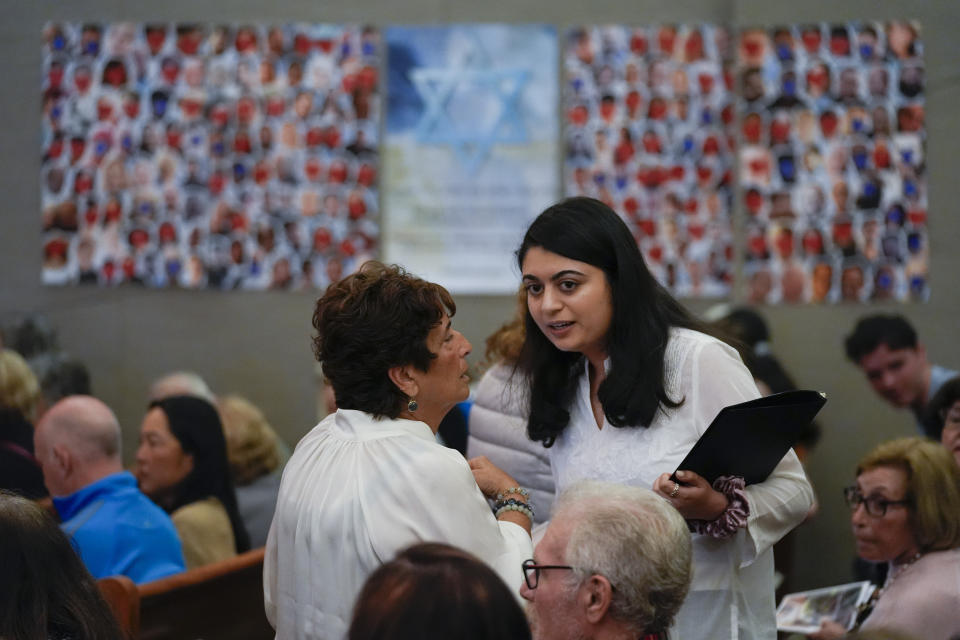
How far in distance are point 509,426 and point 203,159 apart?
3.67 m

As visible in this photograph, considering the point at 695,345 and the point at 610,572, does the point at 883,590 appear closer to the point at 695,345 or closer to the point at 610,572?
the point at 695,345

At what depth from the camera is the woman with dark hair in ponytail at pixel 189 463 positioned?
4438mm

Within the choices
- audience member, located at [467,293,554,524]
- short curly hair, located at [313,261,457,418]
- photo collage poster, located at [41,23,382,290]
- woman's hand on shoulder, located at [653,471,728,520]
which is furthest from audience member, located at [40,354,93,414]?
woman's hand on shoulder, located at [653,471,728,520]

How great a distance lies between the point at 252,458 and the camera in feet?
17.0

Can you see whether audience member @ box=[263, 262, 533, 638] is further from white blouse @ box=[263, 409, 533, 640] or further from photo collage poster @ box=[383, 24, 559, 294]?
photo collage poster @ box=[383, 24, 559, 294]

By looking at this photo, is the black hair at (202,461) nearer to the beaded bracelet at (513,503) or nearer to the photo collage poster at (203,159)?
the photo collage poster at (203,159)

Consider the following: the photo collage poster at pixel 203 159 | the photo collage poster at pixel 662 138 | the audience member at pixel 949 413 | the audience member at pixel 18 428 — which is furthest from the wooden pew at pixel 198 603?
the photo collage poster at pixel 662 138

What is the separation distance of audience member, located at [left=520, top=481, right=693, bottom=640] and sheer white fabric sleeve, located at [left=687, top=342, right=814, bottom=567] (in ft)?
1.72

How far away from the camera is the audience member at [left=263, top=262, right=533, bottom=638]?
7.01 ft

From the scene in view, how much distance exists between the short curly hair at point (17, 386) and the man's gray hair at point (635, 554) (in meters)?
3.87

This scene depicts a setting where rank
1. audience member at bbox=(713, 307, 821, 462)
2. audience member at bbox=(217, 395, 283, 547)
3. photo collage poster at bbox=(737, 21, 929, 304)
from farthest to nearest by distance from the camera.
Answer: photo collage poster at bbox=(737, 21, 929, 304) < audience member at bbox=(713, 307, 821, 462) < audience member at bbox=(217, 395, 283, 547)

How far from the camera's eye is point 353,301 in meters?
2.28

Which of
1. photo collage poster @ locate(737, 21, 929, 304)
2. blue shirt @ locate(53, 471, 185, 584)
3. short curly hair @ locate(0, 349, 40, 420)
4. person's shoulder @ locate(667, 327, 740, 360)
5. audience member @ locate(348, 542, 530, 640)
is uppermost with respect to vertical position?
photo collage poster @ locate(737, 21, 929, 304)

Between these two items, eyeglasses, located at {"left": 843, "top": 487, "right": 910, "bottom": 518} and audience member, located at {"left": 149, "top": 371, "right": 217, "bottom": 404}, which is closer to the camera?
eyeglasses, located at {"left": 843, "top": 487, "right": 910, "bottom": 518}
